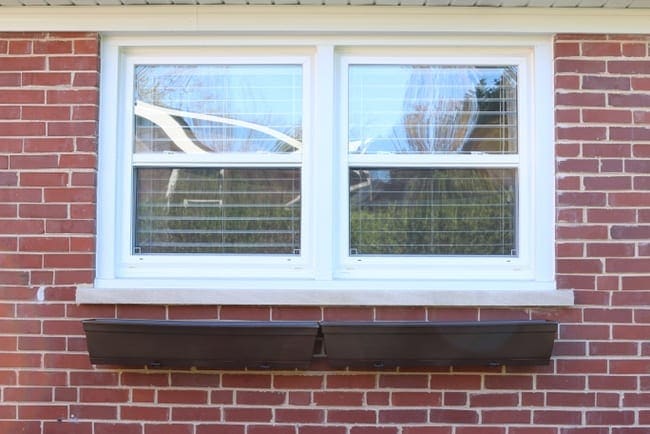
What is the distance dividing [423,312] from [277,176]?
1065 millimetres

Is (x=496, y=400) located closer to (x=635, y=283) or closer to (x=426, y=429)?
(x=426, y=429)

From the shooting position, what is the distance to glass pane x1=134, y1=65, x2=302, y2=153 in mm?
3305

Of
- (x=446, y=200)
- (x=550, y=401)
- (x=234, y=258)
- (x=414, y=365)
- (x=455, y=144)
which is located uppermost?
(x=455, y=144)

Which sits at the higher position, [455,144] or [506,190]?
[455,144]

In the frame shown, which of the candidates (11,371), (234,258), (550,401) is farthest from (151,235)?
(550,401)

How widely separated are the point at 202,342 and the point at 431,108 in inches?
68.6

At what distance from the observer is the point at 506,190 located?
3281mm

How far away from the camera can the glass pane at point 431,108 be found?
3.29 m

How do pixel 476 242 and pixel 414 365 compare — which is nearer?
pixel 414 365

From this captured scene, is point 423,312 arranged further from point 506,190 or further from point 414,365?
point 506,190

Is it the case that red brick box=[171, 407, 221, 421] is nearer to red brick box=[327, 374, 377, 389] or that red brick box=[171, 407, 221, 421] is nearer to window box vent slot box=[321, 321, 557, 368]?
red brick box=[327, 374, 377, 389]

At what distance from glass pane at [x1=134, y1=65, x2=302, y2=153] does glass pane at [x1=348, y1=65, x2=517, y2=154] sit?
37cm

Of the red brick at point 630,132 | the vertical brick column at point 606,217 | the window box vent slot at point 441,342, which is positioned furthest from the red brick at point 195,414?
the red brick at point 630,132

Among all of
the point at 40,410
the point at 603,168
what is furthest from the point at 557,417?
the point at 40,410
